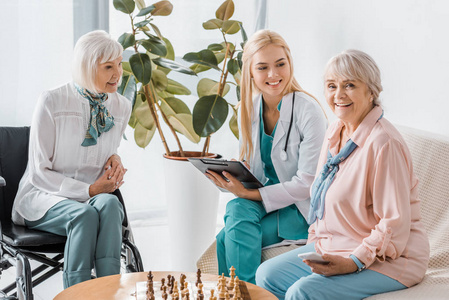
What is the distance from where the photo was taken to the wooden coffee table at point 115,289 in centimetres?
160

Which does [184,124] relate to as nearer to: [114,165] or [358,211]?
[114,165]

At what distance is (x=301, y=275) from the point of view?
6.46 feet

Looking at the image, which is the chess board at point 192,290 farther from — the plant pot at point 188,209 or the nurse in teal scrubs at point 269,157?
the plant pot at point 188,209

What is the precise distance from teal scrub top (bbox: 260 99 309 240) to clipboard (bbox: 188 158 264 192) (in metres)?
0.13

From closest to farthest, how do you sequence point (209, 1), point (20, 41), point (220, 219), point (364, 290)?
point (364, 290), point (20, 41), point (209, 1), point (220, 219)

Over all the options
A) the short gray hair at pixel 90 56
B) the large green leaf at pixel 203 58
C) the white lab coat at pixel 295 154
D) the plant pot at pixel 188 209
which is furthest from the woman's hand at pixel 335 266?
the large green leaf at pixel 203 58

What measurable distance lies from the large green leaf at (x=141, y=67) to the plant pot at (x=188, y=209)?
1.52ft

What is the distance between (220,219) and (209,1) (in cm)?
163

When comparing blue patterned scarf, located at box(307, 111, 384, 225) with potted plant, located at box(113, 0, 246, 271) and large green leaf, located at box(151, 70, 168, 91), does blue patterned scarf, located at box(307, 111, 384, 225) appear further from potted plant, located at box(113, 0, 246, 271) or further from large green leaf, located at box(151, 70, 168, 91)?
large green leaf, located at box(151, 70, 168, 91)

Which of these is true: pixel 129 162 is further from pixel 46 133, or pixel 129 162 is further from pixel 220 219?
pixel 46 133

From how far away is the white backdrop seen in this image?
2.53m

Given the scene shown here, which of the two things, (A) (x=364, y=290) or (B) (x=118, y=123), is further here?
(B) (x=118, y=123)

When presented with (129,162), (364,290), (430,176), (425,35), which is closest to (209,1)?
(129,162)

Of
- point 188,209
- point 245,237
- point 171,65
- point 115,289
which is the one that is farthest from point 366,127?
point 188,209
